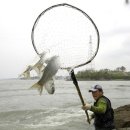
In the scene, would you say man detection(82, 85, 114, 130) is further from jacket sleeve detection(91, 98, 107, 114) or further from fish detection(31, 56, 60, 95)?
fish detection(31, 56, 60, 95)

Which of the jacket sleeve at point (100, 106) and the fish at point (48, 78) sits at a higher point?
the fish at point (48, 78)

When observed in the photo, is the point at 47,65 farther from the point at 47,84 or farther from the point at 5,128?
the point at 5,128

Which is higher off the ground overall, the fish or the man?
the fish

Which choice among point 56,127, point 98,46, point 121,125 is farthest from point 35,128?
point 98,46

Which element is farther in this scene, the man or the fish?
the man

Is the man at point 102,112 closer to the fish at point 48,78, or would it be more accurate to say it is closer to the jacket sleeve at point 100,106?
the jacket sleeve at point 100,106

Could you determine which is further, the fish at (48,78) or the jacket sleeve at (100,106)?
the jacket sleeve at (100,106)

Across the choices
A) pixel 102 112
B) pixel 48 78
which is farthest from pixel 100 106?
pixel 48 78

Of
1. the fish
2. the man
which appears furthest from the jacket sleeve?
→ the fish

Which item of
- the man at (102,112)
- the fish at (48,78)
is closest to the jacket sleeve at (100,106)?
the man at (102,112)

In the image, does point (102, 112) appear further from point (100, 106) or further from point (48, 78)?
point (48, 78)

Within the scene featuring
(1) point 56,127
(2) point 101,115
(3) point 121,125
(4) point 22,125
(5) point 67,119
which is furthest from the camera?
(5) point 67,119

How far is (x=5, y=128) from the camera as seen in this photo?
17.1 metres

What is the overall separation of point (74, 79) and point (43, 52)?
0.73m
